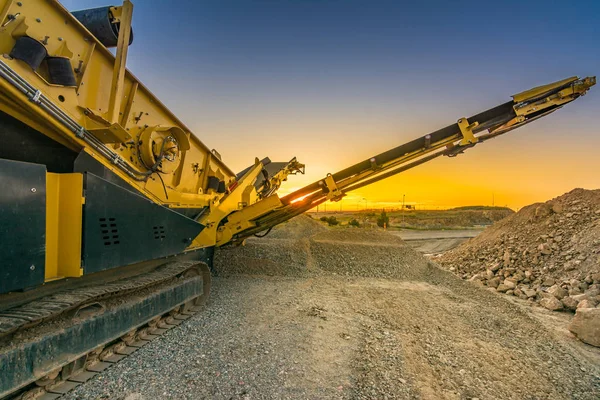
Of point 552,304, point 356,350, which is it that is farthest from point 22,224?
point 552,304

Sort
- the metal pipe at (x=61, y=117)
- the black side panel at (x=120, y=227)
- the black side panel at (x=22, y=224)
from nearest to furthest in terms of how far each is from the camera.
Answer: the black side panel at (x=22, y=224)
the metal pipe at (x=61, y=117)
the black side panel at (x=120, y=227)

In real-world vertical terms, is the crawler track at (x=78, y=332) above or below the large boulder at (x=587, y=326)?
above

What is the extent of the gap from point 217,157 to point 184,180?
4.20 feet

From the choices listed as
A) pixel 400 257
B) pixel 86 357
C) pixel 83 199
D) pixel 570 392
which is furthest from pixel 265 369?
pixel 400 257

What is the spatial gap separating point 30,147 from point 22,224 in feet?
3.03

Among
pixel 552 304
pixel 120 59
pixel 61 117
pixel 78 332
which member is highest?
pixel 120 59

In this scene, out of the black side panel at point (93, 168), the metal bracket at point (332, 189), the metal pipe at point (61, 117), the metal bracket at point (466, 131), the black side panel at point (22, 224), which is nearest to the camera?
the black side panel at point (22, 224)

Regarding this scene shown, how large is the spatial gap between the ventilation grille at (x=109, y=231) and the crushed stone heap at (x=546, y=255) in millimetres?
7666

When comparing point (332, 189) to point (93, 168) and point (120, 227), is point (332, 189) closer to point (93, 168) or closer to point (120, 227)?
point (120, 227)

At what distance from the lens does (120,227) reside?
360 centimetres

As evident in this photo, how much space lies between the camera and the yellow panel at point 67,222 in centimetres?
309

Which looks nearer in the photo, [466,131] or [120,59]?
[120,59]

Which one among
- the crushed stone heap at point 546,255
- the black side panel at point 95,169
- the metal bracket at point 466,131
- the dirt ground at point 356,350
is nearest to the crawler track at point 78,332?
the dirt ground at point 356,350

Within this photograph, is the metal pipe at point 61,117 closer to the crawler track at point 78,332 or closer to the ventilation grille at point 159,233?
the ventilation grille at point 159,233
